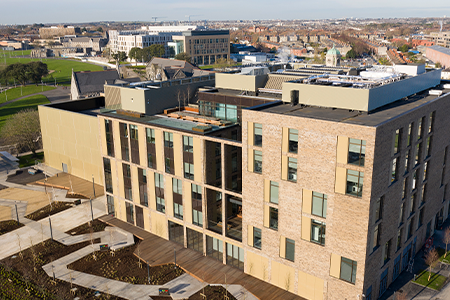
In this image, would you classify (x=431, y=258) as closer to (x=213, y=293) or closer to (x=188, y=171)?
(x=213, y=293)

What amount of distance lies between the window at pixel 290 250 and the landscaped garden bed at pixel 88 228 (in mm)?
30083

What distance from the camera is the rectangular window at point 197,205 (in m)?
48.6

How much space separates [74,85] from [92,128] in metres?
74.6

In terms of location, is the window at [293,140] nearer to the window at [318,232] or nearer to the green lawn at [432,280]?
the window at [318,232]

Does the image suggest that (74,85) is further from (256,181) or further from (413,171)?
(413,171)

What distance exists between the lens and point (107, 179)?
60594 mm

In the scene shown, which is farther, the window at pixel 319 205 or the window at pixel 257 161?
the window at pixel 257 161

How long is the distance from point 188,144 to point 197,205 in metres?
7.95

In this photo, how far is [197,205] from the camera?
49.1 meters

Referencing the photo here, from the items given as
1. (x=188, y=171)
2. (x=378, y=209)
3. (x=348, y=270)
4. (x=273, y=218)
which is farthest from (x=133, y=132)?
(x=378, y=209)

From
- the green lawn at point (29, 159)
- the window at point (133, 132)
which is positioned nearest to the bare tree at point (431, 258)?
the window at point (133, 132)

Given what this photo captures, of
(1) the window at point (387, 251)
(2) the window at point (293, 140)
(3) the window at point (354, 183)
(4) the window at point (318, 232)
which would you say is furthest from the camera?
(1) the window at point (387, 251)

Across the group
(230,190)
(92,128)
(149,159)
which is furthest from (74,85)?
(230,190)

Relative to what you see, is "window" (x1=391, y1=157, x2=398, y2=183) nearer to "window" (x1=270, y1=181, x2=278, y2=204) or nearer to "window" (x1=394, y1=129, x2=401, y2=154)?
"window" (x1=394, y1=129, x2=401, y2=154)
